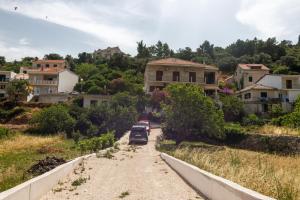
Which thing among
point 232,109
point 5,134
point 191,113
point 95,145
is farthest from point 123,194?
point 232,109

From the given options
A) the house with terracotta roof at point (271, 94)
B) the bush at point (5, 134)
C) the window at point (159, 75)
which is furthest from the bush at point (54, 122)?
the house with terracotta roof at point (271, 94)

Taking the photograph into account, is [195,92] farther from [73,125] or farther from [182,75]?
[182,75]

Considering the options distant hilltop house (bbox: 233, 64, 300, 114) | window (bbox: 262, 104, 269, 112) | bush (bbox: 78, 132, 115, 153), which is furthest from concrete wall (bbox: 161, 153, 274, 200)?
window (bbox: 262, 104, 269, 112)

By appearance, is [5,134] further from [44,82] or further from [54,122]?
[44,82]

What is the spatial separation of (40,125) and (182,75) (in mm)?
26939

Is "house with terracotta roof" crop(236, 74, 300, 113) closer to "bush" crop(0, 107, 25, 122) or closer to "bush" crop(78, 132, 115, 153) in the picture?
"bush" crop(78, 132, 115, 153)

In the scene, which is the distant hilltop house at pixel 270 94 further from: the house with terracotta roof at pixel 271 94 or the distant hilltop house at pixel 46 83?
the distant hilltop house at pixel 46 83

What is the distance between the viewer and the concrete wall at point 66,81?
3144 inches

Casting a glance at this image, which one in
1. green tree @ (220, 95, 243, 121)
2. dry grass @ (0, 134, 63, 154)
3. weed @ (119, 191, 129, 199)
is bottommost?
dry grass @ (0, 134, 63, 154)

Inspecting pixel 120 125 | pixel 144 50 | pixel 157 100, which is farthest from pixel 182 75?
pixel 144 50

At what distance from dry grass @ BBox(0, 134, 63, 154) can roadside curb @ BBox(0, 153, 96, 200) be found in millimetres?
20151

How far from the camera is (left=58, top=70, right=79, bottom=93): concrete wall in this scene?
262 ft

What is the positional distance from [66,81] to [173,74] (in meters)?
29.4

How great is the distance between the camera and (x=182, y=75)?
64062mm
